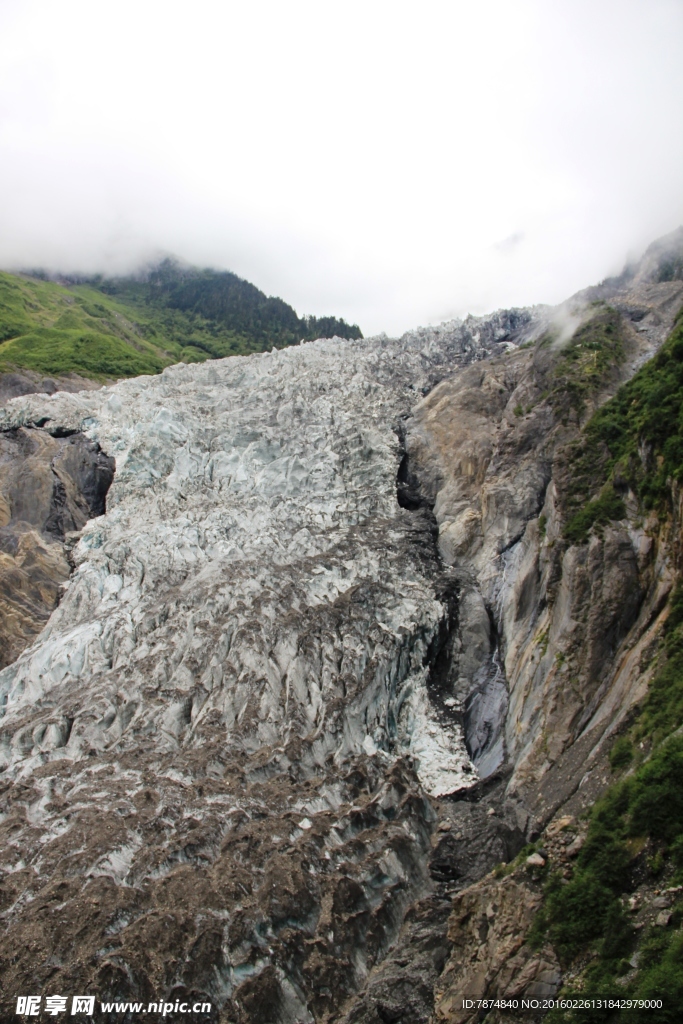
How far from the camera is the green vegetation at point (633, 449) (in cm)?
2859

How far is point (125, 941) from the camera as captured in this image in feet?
80.0

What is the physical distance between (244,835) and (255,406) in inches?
1665

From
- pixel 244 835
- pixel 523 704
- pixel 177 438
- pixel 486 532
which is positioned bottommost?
pixel 244 835

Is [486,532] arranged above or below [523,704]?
above

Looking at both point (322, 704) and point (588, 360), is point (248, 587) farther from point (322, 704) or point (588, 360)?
point (588, 360)

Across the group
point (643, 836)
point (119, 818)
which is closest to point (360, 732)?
point (119, 818)

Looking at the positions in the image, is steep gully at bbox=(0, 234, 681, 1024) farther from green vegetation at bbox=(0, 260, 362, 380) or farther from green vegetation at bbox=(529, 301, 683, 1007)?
green vegetation at bbox=(0, 260, 362, 380)

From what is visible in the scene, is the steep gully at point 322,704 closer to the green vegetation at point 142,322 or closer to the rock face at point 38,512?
the rock face at point 38,512

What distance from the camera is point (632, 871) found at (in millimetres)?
17484

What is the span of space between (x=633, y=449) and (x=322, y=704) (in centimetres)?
2026

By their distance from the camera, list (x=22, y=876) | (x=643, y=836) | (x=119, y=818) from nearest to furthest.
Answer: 1. (x=643, y=836)
2. (x=22, y=876)
3. (x=119, y=818)

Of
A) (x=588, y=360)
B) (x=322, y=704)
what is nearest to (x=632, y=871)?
(x=322, y=704)

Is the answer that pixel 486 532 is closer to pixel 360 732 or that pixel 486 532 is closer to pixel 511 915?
pixel 360 732

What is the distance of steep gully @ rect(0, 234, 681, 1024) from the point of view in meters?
24.2
